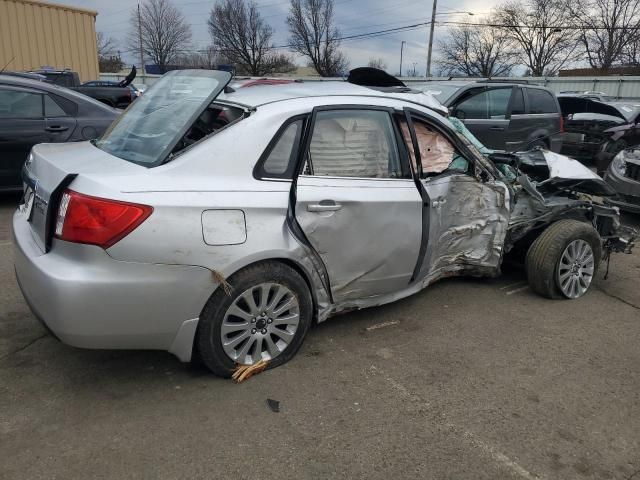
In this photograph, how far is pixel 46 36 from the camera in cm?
1670

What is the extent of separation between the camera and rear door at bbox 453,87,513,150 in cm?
941

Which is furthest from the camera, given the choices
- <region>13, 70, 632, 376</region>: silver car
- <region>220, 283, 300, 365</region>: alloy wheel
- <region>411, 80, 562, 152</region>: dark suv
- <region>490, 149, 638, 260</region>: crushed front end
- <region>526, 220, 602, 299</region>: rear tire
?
<region>411, 80, 562, 152</region>: dark suv

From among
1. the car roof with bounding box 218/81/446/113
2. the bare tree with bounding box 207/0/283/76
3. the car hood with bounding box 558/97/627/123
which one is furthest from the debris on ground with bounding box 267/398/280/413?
the bare tree with bounding box 207/0/283/76

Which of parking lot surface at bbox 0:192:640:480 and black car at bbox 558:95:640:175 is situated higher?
black car at bbox 558:95:640:175

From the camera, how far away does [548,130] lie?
10.4 meters

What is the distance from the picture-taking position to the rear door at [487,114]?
30.9ft

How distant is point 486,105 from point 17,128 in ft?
23.8

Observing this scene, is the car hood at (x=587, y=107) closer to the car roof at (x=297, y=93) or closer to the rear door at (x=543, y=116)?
the rear door at (x=543, y=116)

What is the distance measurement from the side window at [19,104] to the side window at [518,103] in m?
7.57

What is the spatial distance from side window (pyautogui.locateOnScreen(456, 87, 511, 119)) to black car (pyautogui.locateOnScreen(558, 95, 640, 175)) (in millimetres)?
2289

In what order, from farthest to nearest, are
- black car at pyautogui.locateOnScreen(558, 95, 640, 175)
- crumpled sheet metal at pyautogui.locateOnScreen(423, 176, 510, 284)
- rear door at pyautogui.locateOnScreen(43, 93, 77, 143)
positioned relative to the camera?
black car at pyautogui.locateOnScreen(558, 95, 640, 175) < rear door at pyautogui.locateOnScreen(43, 93, 77, 143) < crumpled sheet metal at pyautogui.locateOnScreen(423, 176, 510, 284)

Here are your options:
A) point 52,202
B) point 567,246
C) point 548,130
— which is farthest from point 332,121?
point 548,130

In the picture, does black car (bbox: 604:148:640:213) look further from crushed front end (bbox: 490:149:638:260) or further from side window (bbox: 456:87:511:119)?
side window (bbox: 456:87:511:119)

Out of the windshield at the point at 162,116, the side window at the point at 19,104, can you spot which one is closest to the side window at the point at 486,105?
the side window at the point at 19,104
